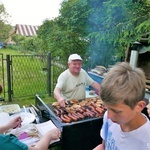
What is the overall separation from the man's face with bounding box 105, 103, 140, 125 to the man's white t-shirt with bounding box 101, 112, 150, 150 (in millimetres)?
86

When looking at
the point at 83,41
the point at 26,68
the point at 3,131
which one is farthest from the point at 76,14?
the point at 3,131

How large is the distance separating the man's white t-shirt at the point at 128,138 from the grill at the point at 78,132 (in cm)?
70

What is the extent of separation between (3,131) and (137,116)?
1.36 meters

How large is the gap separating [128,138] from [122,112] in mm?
188

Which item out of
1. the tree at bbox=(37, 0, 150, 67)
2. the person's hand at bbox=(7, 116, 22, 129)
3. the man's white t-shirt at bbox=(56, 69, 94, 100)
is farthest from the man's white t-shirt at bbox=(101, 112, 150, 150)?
the tree at bbox=(37, 0, 150, 67)

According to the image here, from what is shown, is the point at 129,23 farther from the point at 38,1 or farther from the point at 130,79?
the point at 38,1

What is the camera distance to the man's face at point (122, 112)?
0.89 metres

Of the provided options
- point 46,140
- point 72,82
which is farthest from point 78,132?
point 72,82

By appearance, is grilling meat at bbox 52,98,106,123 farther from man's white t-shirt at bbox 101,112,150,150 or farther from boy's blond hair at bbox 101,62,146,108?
boy's blond hair at bbox 101,62,146,108

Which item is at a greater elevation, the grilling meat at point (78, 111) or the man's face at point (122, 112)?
the man's face at point (122, 112)

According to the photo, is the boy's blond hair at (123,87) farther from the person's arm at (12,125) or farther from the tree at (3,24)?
the tree at (3,24)

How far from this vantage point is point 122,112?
35.5 inches

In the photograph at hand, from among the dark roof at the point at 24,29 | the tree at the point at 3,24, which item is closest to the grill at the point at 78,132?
the tree at the point at 3,24

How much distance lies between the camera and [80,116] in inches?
78.4
